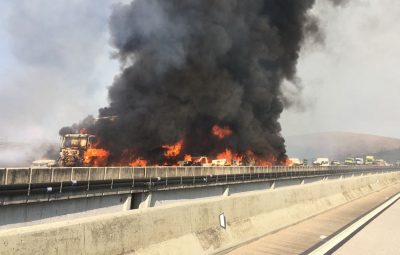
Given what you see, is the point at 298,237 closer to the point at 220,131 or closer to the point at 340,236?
the point at 340,236

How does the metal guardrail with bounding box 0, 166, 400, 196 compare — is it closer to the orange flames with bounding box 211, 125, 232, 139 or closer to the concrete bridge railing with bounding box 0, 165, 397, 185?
the concrete bridge railing with bounding box 0, 165, 397, 185

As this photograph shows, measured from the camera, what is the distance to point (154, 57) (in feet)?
208

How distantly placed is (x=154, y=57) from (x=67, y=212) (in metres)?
47.8

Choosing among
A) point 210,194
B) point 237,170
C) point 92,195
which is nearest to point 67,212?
point 92,195

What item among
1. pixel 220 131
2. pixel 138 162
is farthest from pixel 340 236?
pixel 220 131

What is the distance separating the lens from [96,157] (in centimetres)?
5081

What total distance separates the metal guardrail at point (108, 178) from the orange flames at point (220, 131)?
1334 inches

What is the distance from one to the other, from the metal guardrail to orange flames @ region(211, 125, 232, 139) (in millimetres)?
33887

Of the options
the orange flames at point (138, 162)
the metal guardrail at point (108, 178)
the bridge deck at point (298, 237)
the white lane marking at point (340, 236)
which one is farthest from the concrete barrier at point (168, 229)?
the orange flames at point (138, 162)

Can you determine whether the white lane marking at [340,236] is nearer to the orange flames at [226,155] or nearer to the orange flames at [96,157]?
the orange flames at [96,157]

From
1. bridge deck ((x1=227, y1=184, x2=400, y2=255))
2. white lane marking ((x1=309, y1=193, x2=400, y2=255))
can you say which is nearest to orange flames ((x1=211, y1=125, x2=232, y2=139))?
white lane marking ((x1=309, y1=193, x2=400, y2=255))

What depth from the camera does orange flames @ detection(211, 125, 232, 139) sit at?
228 ft

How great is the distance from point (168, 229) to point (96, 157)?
45.1 meters

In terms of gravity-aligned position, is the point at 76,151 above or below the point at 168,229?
above
